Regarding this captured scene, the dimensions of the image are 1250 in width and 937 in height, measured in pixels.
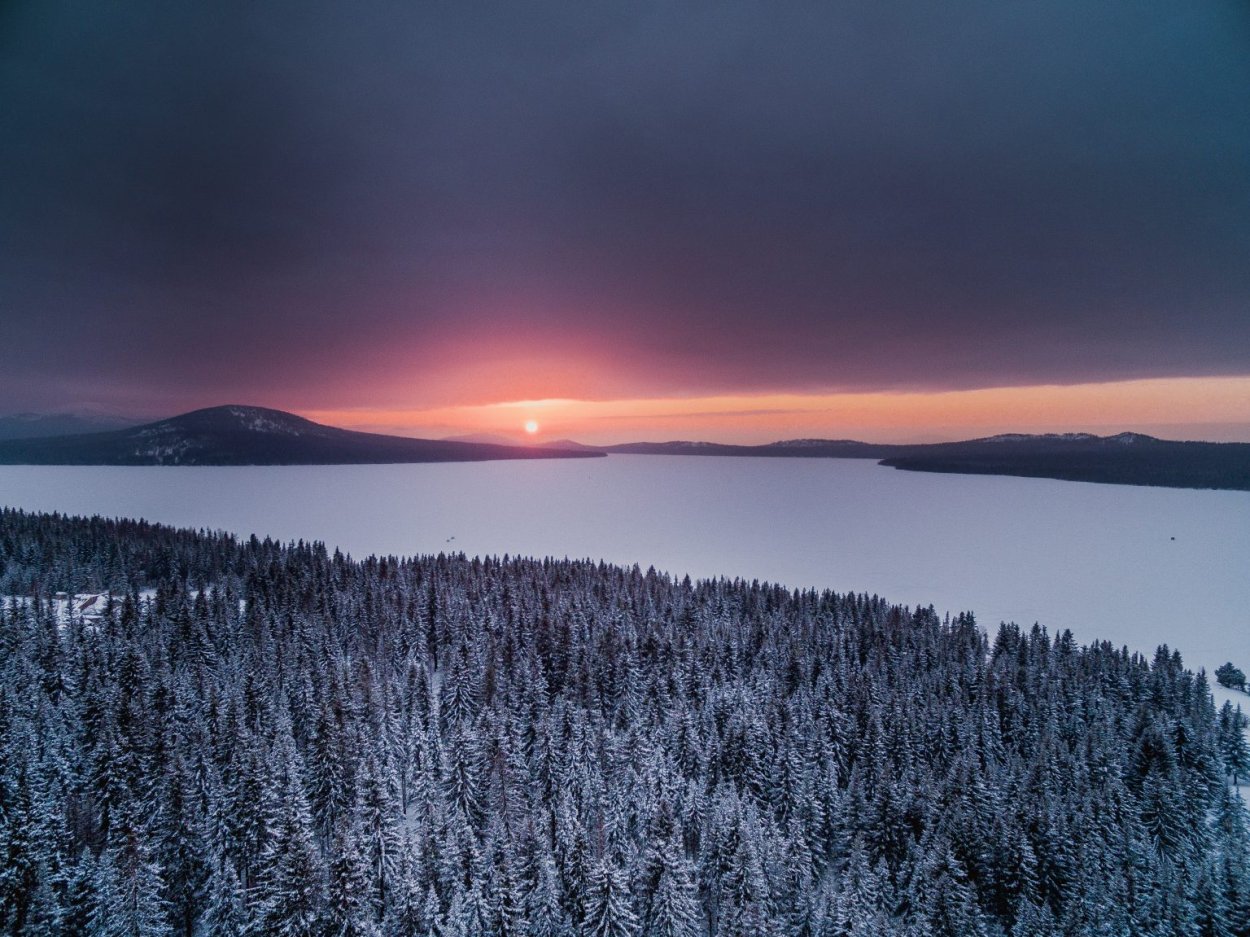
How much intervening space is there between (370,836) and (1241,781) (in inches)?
2563

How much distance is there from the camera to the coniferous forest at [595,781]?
101 feet

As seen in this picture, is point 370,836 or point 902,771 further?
point 902,771

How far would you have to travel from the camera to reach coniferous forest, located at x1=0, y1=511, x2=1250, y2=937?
3092 cm

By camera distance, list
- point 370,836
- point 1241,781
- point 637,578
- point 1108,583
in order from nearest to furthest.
Answer: point 370,836
point 1241,781
point 637,578
point 1108,583

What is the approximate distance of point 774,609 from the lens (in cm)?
8625

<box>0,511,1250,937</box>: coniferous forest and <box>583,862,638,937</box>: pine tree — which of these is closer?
<box>583,862,638,937</box>: pine tree

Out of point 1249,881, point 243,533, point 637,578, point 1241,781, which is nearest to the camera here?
point 1249,881

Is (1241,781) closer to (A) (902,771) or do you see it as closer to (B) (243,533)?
(A) (902,771)

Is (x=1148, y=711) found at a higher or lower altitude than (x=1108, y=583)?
higher

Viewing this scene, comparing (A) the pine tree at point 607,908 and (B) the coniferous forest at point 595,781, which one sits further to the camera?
(B) the coniferous forest at point 595,781

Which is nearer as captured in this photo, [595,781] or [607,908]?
[607,908]

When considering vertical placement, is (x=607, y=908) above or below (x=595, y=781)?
above

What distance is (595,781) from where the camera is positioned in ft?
135

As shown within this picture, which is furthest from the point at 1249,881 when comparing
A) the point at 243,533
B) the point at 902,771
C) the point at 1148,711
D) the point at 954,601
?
the point at 243,533
